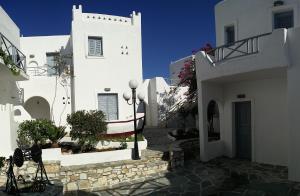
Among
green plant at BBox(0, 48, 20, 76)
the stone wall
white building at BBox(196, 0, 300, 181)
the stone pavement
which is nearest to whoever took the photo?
the stone pavement

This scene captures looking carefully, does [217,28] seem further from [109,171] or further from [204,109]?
[109,171]

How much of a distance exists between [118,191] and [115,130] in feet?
16.4

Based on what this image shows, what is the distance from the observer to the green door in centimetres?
1227

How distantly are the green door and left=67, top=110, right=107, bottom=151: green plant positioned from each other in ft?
21.5

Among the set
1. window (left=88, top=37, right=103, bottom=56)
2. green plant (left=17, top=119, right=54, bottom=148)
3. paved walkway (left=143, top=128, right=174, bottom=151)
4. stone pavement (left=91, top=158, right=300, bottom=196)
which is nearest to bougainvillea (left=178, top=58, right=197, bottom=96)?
paved walkway (left=143, top=128, right=174, bottom=151)

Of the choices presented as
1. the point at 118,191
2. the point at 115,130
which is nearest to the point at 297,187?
the point at 118,191

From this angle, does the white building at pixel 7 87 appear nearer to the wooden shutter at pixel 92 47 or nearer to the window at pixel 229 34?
the wooden shutter at pixel 92 47

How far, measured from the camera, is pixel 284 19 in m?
12.0

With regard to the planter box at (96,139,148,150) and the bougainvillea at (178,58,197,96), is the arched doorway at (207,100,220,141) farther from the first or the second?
the planter box at (96,139,148,150)

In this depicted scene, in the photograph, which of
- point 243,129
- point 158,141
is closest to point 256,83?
point 243,129

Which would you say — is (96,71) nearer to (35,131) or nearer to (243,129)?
(35,131)

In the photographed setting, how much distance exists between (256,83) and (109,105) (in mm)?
9967

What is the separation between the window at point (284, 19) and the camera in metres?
11.8

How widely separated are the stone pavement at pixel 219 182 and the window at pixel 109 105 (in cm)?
756
